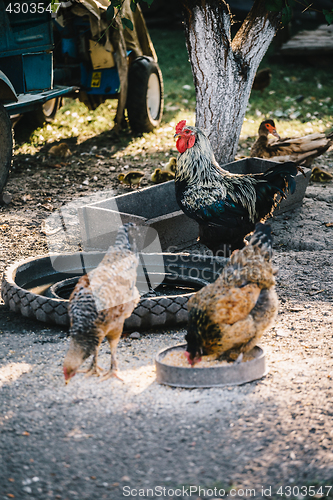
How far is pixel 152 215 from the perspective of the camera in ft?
19.3

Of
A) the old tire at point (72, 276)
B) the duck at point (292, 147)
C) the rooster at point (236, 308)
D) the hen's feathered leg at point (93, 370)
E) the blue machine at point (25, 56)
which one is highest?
the blue machine at point (25, 56)

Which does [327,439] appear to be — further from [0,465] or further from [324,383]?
[0,465]

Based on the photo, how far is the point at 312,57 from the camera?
14469 millimetres

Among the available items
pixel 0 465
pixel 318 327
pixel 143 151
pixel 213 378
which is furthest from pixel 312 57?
pixel 0 465

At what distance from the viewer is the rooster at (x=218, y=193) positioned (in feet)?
14.9

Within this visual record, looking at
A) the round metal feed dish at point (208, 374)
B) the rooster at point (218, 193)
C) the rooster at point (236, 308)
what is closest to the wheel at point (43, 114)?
the rooster at point (218, 193)

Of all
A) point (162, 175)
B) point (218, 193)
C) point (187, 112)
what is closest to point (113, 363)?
point (218, 193)

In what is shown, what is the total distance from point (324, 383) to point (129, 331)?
4.74 feet

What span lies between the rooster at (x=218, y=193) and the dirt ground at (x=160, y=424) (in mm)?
849

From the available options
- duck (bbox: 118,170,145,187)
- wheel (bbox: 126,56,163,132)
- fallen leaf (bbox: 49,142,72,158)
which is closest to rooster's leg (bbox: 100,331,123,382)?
duck (bbox: 118,170,145,187)

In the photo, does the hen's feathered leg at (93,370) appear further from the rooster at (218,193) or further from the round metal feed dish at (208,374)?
the rooster at (218,193)

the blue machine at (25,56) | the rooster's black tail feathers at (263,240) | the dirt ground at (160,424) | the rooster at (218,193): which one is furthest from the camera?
the blue machine at (25,56)

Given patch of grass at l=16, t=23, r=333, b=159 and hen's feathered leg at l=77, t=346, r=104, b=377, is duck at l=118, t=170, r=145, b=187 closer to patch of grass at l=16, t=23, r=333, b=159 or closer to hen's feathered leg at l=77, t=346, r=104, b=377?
patch of grass at l=16, t=23, r=333, b=159

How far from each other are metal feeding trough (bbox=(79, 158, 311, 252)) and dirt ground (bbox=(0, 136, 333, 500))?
1186 millimetres
